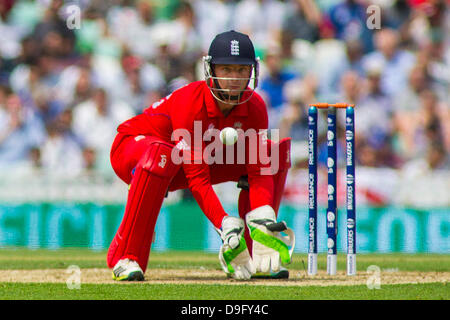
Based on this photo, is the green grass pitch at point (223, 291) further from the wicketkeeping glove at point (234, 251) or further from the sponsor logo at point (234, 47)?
the sponsor logo at point (234, 47)

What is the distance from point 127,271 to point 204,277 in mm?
704

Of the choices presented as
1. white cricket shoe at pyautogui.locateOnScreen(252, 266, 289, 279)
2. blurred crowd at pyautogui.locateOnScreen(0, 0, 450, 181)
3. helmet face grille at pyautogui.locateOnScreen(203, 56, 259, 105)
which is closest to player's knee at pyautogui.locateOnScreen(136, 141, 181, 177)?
helmet face grille at pyautogui.locateOnScreen(203, 56, 259, 105)

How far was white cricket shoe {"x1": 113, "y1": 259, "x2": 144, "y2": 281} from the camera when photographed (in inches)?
232

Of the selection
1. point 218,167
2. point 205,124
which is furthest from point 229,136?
point 218,167

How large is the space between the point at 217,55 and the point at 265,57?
648 centimetres

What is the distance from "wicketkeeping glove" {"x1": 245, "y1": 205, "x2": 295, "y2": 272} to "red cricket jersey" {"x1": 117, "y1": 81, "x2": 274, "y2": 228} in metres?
0.12

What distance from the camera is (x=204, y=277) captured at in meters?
6.37

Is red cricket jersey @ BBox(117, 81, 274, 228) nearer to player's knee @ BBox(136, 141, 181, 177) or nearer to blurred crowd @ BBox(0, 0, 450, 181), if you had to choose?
player's knee @ BBox(136, 141, 181, 177)

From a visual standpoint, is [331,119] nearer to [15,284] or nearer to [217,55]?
[217,55]

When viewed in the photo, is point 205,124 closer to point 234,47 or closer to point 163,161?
point 163,161

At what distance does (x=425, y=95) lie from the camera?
12242mm

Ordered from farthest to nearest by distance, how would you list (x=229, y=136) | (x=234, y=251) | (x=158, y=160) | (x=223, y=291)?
(x=229, y=136)
(x=158, y=160)
(x=234, y=251)
(x=223, y=291)

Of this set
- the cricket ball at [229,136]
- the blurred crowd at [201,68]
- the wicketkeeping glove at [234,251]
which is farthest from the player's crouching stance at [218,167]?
the blurred crowd at [201,68]

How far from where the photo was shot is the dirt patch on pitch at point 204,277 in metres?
5.84
